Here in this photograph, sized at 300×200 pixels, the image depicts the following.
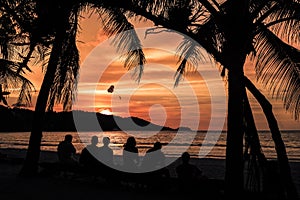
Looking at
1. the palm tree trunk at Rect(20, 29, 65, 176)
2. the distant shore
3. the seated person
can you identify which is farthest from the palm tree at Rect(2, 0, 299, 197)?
the distant shore

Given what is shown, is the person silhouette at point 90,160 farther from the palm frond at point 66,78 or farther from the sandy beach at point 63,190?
the palm frond at point 66,78

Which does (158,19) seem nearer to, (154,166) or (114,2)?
(114,2)

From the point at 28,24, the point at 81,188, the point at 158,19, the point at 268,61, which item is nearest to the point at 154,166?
the point at 81,188

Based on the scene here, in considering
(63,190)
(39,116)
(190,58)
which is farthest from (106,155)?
(190,58)

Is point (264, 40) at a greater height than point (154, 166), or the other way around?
point (264, 40)

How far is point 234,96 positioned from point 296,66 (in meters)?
2.11

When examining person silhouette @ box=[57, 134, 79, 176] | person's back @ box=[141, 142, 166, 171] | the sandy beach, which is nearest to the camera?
the sandy beach

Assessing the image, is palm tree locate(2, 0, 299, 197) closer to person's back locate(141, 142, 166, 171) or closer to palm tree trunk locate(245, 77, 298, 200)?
palm tree trunk locate(245, 77, 298, 200)

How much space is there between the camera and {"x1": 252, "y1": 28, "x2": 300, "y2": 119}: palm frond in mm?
8688

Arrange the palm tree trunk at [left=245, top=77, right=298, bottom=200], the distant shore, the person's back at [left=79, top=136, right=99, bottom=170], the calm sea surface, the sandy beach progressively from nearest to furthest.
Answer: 1. the palm tree trunk at [left=245, top=77, right=298, bottom=200]
2. the sandy beach
3. the person's back at [left=79, top=136, right=99, bottom=170]
4. the distant shore
5. the calm sea surface

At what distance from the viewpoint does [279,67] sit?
9.16m

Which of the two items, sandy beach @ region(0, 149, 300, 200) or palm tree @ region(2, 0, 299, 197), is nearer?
palm tree @ region(2, 0, 299, 197)

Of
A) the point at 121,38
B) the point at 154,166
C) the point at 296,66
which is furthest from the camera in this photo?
the point at 154,166

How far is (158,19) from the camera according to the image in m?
7.90
